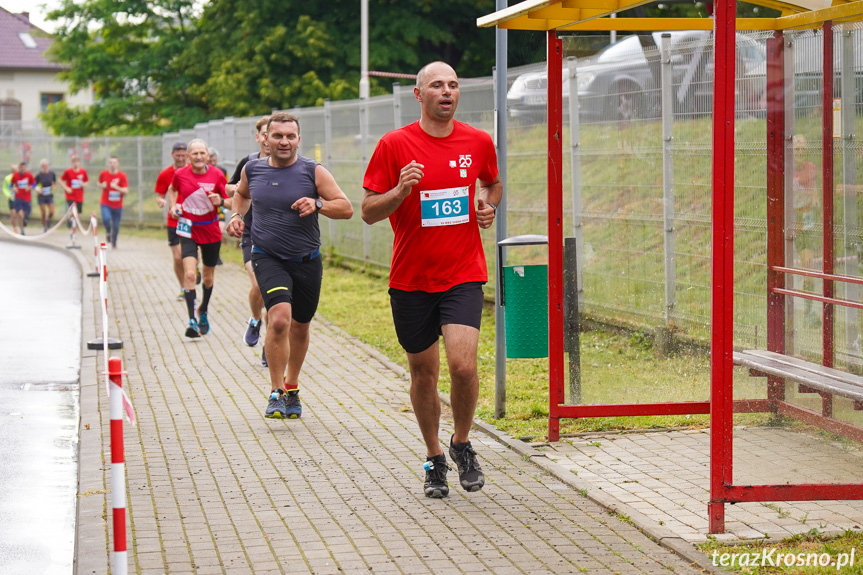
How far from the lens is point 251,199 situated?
869cm

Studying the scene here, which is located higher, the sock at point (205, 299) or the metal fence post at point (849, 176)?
the metal fence post at point (849, 176)

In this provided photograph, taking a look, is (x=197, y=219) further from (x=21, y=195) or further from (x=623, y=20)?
(x=21, y=195)

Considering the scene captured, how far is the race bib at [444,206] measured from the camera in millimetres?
6281

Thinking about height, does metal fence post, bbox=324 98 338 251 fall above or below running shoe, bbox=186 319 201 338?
above

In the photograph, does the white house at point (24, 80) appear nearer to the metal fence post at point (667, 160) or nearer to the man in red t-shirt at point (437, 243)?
the metal fence post at point (667, 160)

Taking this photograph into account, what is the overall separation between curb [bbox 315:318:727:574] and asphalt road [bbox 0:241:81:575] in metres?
2.49

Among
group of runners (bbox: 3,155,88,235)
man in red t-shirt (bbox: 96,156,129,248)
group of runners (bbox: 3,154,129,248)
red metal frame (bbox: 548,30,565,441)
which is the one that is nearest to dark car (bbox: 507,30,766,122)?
red metal frame (bbox: 548,30,565,441)

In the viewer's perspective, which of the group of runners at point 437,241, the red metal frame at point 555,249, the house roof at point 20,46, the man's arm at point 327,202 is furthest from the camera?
the house roof at point 20,46

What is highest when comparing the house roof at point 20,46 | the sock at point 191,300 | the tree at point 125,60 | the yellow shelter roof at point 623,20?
the house roof at point 20,46

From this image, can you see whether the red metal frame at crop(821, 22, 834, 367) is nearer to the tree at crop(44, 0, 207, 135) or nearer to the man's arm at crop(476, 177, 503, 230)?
the man's arm at crop(476, 177, 503, 230)

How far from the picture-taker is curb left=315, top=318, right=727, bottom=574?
5285mm

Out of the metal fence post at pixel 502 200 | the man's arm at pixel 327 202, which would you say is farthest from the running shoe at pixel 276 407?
the metal fence post at pixel 502 200

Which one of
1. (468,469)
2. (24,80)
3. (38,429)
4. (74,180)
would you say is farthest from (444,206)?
(24,80)

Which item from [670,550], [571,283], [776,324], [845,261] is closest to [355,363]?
[571,283]
